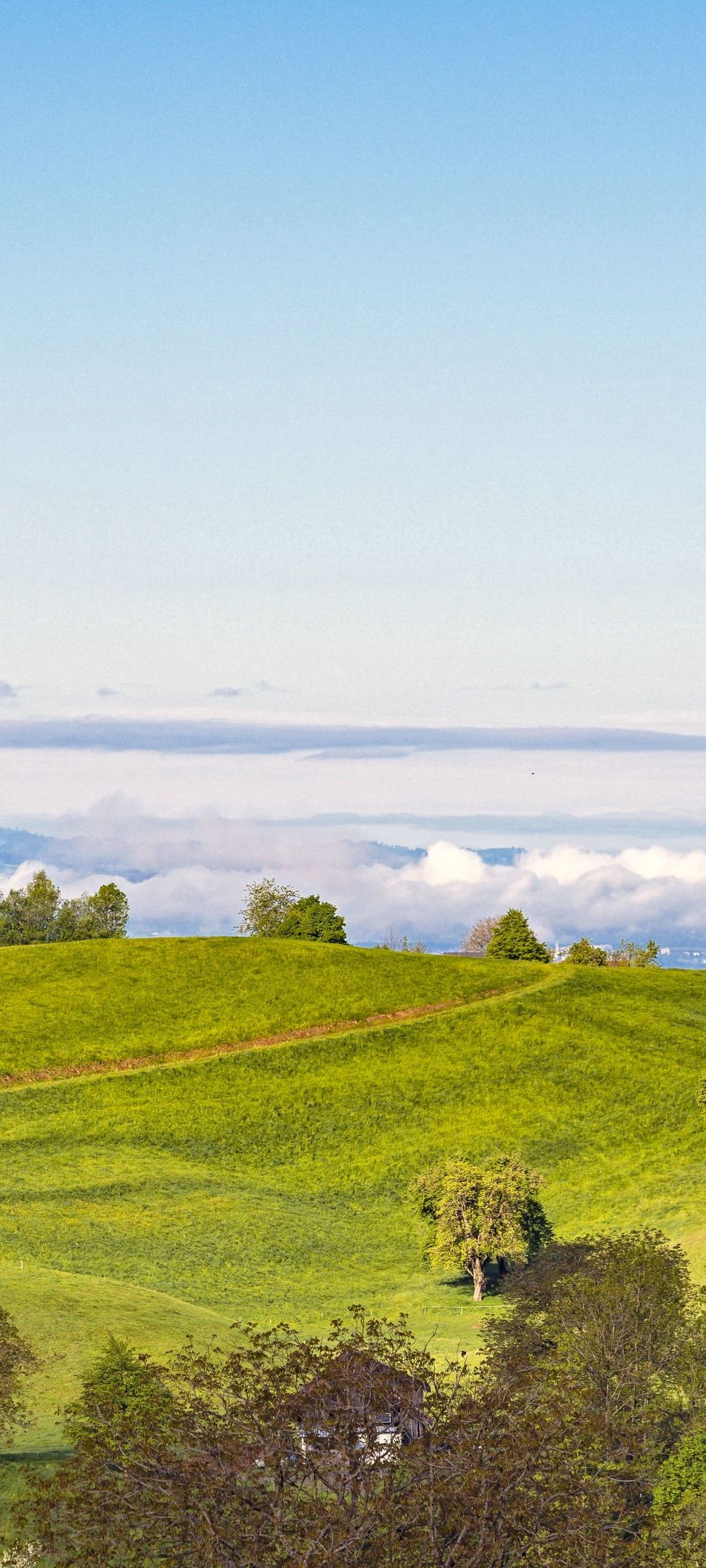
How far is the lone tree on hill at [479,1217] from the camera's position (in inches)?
3435

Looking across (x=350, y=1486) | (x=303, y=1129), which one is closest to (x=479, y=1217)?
(x=303, y=1129)

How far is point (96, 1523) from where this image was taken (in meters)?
31.6

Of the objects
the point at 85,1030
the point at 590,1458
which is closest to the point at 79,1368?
the point at 590,1458

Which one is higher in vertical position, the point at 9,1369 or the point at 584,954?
the point at 584,954

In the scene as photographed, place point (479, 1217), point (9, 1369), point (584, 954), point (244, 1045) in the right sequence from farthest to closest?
1. point (584, 954)
2. point (244, 1045)
3. point (479, 1217)
4. point (9, 1369)

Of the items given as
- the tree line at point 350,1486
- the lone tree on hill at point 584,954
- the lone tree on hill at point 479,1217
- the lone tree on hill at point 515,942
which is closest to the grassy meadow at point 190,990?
the lone tree on hill at point 515,942

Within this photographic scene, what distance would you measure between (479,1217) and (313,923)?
102m

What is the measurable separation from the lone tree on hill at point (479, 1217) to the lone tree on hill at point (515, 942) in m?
86.3

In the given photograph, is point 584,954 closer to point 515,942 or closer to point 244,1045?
point 515,942

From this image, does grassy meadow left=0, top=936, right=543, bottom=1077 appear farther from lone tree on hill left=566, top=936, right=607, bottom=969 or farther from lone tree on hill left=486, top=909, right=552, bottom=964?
lone tree on hill left=566, top=936, right=607, bottom=969

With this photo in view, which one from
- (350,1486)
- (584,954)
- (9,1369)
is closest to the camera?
(350,1486)

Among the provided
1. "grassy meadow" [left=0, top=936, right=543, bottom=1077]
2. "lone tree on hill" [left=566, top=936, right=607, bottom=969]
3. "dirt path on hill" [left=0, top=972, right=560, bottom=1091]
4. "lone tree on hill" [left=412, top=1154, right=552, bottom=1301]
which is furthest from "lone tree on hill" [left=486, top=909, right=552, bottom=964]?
"lone tree on hill" [left=412, top=1154, right=552, bottom=1301]

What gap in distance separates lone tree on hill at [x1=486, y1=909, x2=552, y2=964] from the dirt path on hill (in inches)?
Answer: 1068

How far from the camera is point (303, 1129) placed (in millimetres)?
115625
